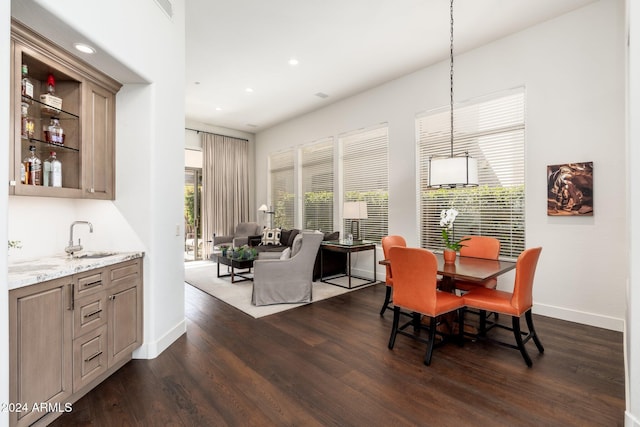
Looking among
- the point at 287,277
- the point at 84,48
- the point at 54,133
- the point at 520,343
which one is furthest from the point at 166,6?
the point at 520,343

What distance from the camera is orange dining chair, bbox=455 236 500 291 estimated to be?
134 inches

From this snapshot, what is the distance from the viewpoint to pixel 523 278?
2.58 m

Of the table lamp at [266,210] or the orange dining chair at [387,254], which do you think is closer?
the orange dining chair at [387,254]

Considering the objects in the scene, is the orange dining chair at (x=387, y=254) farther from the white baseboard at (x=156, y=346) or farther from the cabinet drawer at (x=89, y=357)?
the cabinet drawer at (x=89, y=357)

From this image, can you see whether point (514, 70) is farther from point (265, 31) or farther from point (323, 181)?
point (323, 181)

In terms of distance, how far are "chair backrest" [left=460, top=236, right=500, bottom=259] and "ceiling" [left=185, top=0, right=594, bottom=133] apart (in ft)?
8.44

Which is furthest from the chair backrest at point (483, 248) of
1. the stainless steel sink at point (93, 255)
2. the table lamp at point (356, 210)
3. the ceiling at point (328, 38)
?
the stainless steel sink at point (93, 255)

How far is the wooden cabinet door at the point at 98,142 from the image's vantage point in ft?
8.29

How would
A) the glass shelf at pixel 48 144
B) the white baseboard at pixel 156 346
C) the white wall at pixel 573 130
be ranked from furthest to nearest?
the white wall at pixel 573 130 → the white baseboard at pixel 156 346 → the glass shelf at pixel 48 144

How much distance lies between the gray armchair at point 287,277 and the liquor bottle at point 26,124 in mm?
2647

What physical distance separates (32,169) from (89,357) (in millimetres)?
1379

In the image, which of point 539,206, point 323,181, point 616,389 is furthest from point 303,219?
point 616,389

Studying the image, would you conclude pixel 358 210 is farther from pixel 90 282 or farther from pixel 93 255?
pixel 90 282

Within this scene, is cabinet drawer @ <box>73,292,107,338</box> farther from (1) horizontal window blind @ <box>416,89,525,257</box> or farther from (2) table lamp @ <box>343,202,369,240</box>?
(1) horizontal window blind @ <box>416,89,525,257</box>
